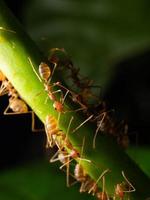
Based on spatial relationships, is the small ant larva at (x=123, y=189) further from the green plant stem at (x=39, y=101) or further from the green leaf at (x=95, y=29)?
the green leaf at (x=95, y=29)

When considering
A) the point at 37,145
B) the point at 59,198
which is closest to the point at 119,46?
the point at 37,145

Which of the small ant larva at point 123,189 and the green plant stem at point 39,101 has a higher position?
the green plant stem at point 39,101

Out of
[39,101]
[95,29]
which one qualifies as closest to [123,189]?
[39,101]

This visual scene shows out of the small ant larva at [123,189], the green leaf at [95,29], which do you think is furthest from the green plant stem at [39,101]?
the green leaf at [95,29]

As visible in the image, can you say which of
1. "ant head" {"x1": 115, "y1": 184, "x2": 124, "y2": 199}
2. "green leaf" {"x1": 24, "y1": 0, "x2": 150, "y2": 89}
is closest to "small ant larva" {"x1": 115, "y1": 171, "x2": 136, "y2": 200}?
"ant head" {"x1": 115, "y1": 184, "x2": 124, "y2": 199}

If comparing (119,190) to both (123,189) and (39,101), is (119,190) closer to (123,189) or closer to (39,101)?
(123,189)

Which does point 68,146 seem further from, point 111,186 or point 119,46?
point 119,46

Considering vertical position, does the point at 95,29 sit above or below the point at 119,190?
above

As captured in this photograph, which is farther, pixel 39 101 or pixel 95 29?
pixel 95 29
